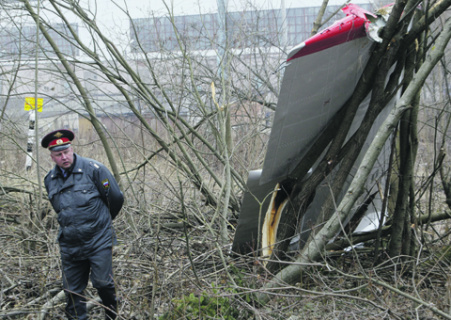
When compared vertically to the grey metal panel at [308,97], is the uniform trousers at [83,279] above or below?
below

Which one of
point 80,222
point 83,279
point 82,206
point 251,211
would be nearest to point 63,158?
point 82,206

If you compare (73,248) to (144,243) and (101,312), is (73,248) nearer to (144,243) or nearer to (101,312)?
(101,312)

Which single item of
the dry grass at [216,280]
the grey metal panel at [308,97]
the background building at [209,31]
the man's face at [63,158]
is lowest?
the dry grass at [216,280]

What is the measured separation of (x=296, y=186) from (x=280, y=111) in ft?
3.34

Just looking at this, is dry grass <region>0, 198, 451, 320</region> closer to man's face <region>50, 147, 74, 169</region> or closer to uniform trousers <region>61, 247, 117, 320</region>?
uniform trousers <region>61, 247, 117, 320</region>

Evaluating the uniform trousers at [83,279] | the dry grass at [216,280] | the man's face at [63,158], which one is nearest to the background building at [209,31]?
the man's face at [63,158]

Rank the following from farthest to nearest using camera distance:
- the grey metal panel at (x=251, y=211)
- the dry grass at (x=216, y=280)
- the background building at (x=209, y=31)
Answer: the background building at (x=209, y=31)
the grey metal panel at (x=251, y=211)
the dry grass at (x=216, y=280)

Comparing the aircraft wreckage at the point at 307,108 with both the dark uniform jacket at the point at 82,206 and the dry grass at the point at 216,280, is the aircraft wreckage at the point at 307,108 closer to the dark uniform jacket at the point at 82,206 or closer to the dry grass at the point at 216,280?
the dry grass at the point at 216,280

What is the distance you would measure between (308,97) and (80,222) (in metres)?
2.32

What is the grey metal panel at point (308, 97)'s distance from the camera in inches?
166

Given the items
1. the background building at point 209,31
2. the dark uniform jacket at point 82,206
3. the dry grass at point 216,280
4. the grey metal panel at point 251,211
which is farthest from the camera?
the background building at point 209,31

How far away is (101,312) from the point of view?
4734 millimetres

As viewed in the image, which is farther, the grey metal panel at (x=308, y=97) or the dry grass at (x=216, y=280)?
the grey metal panel at (x=308, y=97)

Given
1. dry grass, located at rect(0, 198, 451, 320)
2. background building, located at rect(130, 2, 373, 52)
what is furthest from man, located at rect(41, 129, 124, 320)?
background building, located at rect(130, 2, 373, 52)
